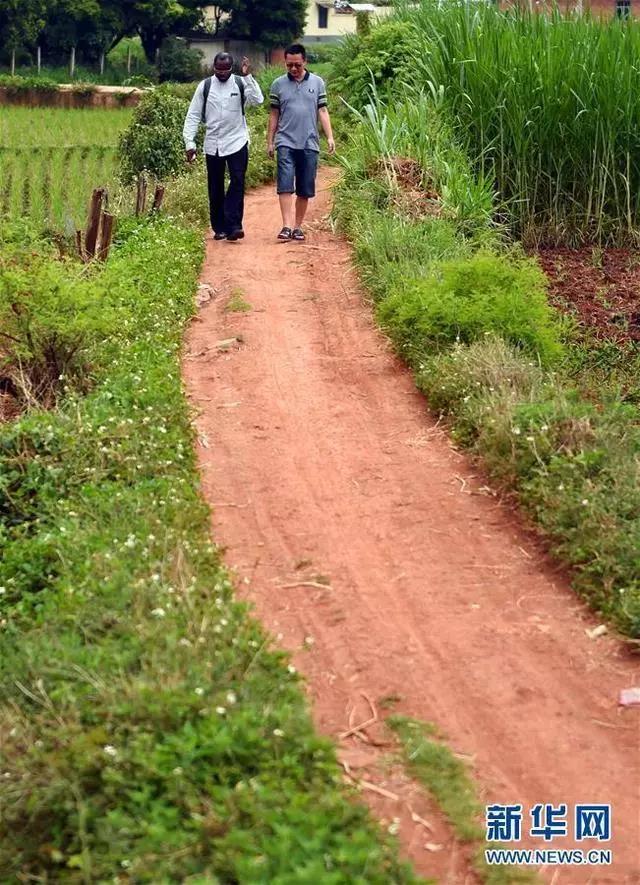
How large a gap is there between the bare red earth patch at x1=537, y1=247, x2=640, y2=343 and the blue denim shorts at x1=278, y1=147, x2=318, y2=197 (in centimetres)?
220

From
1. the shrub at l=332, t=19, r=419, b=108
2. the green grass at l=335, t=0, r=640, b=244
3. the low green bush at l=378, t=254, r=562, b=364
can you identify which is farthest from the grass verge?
the shrub at l=332, t=19, r=419, b=108

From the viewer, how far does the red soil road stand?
13.2 feet

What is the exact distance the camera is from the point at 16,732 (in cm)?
371

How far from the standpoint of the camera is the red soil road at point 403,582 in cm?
402

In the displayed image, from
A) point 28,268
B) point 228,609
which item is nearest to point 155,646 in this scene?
point 228,609

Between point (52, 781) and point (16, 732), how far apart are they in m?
0.31

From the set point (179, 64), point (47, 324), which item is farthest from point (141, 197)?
point (179, 64)

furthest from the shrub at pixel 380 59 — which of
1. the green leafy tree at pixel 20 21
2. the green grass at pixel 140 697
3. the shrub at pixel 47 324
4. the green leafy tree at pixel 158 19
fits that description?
the green leafy tree at pixel 158 19

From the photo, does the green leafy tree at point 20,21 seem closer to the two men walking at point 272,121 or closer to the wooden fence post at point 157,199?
the wooden fence post at point 157,199

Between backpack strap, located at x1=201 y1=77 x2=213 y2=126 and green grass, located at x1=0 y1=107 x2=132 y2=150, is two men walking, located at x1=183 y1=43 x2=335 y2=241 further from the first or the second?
green grass, located at x1=0 y1=107 x2=132 y2=150

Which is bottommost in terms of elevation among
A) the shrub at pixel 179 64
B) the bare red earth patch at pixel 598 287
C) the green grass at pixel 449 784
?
the green grass at pixel 449 784

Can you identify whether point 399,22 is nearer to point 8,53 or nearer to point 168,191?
point 168,191

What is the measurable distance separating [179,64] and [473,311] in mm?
30550

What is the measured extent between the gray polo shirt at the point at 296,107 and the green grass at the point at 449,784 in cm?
695
